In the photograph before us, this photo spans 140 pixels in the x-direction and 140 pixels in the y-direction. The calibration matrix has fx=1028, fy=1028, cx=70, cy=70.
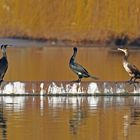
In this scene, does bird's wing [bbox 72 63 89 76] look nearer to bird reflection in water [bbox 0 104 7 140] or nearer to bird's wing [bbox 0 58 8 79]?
bird's wing [bbox 0 58 8 79]

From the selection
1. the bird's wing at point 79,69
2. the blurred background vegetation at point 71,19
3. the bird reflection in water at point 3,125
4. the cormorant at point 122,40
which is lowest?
the bird reflection in water at point 3,125

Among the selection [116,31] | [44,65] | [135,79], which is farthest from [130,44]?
[135,79]

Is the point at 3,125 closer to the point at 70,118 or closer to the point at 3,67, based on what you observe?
the point at 70,118

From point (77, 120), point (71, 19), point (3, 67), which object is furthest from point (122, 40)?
point (77, 120)

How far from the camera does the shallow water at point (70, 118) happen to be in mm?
16406

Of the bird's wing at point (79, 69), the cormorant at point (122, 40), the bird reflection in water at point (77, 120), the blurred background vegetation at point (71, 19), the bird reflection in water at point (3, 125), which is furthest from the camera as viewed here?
the blurred background vegetation at point (71, 19)

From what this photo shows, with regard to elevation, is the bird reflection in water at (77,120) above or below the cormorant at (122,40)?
below

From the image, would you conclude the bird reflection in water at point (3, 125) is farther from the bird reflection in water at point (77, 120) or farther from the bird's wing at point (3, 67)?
the bird's wing at point (3, 67)

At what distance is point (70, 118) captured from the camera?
18656mm

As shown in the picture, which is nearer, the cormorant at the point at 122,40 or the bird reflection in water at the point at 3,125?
the bird reflection in water at the point at 3,125

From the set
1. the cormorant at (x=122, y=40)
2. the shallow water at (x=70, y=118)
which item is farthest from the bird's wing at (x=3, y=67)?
the cormorant at (x=122, y=40)

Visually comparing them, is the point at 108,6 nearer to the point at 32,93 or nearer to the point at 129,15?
the point at 129,15

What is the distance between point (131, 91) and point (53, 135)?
6786 mm

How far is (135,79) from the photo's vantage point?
2377 centimetres
